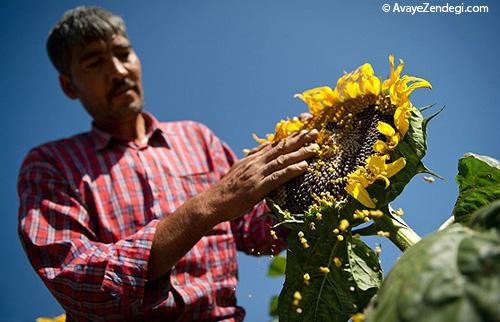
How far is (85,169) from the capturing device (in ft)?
7.48

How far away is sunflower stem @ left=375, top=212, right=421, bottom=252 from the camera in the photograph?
1.07 meters

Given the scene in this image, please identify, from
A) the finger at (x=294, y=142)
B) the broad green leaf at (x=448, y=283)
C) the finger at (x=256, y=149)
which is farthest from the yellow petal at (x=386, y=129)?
the broad green leaf at (x=448, y=283)

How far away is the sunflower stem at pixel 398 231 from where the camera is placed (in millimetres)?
1070

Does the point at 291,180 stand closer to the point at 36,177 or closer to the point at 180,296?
the point at 180,296

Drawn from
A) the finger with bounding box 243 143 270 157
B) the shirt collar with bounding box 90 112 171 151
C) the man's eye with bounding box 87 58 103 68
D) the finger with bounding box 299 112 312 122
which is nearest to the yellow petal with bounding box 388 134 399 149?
the finger with bounding box 299 112 312 122

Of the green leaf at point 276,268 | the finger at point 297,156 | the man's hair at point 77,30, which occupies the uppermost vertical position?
the man's hair at point 77,30

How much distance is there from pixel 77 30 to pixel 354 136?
180 centimetres

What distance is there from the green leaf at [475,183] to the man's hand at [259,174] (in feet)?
1.17

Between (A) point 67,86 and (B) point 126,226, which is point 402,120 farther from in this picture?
(A) point 67,86

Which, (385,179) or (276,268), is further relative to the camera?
(276,268)

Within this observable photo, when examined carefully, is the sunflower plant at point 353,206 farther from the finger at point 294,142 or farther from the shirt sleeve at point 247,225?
the shirt sleeve at point 247,225

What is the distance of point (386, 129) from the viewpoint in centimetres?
113

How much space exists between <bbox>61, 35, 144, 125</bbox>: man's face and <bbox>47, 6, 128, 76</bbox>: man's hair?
3 centimetres

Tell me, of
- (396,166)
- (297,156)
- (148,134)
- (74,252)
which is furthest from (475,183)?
Result: (148,134)
